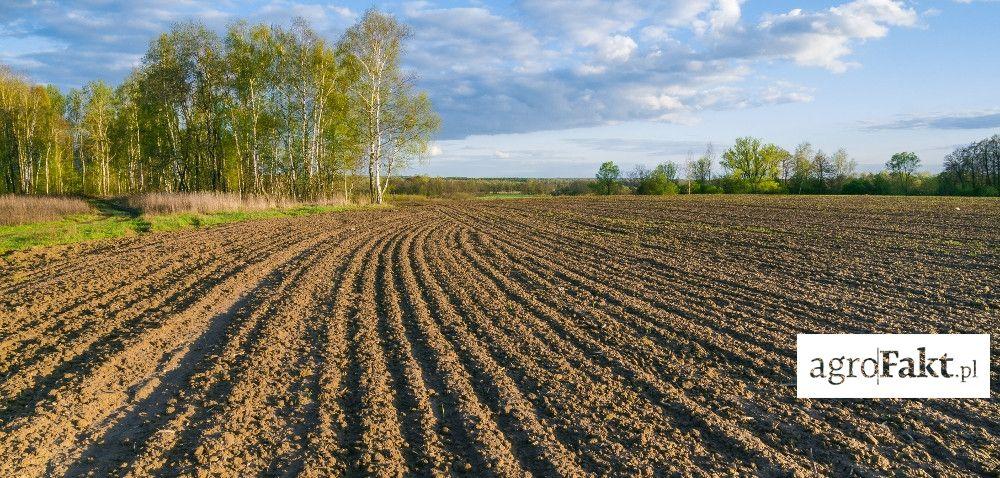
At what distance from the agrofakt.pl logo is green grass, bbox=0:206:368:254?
56.5 feet

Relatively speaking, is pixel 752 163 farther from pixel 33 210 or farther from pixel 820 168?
pixel 33 210

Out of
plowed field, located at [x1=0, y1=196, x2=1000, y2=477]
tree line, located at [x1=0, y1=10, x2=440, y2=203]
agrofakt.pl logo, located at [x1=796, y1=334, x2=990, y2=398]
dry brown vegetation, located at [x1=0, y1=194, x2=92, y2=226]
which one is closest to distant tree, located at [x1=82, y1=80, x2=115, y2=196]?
tree line, located at [x1=0, y1=10, x2=440, y2=203]

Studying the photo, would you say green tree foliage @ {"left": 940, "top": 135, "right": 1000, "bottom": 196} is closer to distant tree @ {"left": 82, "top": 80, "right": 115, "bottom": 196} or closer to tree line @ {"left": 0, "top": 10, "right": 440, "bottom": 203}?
tree line @ {"left": 0, "top": 10, "right": 440, "bottom": 203}

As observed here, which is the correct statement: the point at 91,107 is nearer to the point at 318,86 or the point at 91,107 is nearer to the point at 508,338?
the point at 318,86

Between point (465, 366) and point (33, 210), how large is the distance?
25937mm

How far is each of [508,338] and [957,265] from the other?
10825 millimetres

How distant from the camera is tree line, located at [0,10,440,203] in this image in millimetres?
32656

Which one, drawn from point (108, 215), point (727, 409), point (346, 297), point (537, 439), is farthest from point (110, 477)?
point (108, 215)

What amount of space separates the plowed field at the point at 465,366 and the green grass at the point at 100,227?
3475 millimetres

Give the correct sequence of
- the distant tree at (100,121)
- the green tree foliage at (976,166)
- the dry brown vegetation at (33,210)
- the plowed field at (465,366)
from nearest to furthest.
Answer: the plowed field at (465,366), the dry brown vegetation at (33,210), the distant tree at (100,121), the green tree foliage at (976,166)

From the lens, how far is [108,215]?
26656 millimetres

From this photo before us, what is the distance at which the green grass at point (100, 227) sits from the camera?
1567 cm

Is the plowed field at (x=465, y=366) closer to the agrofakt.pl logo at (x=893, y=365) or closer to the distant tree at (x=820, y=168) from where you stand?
the agrofakt.pl logo at (x=893, y=365)

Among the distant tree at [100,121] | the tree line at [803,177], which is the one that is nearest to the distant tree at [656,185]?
the tree line at [803,177]
